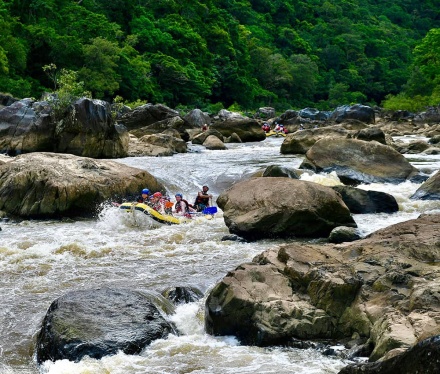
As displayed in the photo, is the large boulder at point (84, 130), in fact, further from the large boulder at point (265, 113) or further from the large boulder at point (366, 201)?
the large boulder at point (265, 113)

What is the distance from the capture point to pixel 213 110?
56.3 m

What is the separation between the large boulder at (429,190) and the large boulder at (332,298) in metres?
7.07

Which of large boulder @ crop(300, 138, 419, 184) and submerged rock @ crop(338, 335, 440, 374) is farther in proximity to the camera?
large boulder @ crop(300, 138, 419, 184)

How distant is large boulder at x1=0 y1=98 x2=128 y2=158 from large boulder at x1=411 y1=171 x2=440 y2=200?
34.0ft

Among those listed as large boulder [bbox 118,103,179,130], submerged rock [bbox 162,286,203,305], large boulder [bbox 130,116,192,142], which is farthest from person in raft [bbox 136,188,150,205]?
large boulder [bbox 118,103,179,130]

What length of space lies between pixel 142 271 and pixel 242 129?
73.4 ft

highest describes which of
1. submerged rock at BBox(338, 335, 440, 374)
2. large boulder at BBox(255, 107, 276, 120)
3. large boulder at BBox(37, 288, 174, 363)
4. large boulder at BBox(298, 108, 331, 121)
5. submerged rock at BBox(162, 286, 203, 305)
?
submerged rock at BBox(338, 335, 440, 374)

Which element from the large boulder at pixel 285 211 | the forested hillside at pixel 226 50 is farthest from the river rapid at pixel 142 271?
the forested hillside at pixel 226 50

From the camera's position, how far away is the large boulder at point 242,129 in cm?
3128

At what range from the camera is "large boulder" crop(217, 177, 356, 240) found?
37.1 feet

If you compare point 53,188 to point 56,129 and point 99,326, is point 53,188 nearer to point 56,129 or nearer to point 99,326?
point 56,129

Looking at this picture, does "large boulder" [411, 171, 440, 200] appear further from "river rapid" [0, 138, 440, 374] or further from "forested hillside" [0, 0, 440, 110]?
"forested hillside" [0, 0, 440, 110]

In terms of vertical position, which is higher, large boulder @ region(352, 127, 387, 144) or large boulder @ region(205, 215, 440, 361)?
large boulder @ region(205, 215, 440, 361)

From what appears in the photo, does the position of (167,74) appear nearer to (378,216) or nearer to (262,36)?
(262,36)
